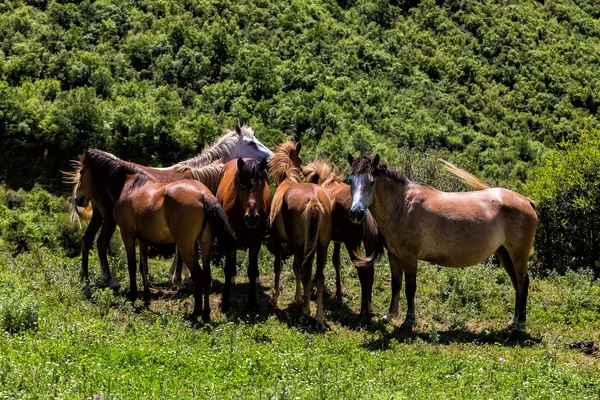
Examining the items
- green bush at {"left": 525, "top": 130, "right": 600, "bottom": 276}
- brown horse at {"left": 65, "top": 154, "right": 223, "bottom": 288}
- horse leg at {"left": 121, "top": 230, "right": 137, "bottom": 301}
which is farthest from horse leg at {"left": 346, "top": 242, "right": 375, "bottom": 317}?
green bush at {"left": 525, "top": 130, "right": 600, "bottom": 276}

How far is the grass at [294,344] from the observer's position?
23.0 feet

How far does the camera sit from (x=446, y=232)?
10414mm

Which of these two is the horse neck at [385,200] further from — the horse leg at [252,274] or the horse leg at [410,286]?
the horse leg at [252,274]

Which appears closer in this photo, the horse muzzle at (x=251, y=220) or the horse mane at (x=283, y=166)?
the horse muzzle at (x=251, y=220)

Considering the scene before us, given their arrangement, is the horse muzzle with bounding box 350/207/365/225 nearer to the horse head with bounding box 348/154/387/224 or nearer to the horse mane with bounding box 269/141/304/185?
the horse head with bounding box 348/154/387/224

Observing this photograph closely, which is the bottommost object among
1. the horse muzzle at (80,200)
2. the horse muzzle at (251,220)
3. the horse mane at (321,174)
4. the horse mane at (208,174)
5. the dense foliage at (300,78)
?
the dense foliage at (300,78)

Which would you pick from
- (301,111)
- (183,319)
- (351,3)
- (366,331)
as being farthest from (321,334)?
(351,3)

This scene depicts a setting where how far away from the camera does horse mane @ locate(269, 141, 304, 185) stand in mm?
12516

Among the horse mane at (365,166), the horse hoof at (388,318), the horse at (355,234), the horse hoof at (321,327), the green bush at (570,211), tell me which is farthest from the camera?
the green bush at (570,211)

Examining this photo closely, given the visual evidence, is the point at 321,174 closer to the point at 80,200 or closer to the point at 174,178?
the point at 174,178

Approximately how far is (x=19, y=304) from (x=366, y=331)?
498 cm

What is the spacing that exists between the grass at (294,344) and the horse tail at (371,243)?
982mm

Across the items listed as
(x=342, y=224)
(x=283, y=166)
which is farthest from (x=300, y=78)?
(x=342, y=224)

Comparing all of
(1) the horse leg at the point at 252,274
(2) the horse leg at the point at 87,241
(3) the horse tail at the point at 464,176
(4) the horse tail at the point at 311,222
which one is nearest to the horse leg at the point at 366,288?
(4) the horse tail at the point at 311,222
